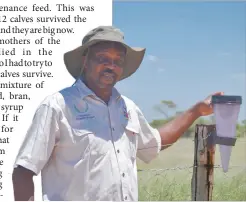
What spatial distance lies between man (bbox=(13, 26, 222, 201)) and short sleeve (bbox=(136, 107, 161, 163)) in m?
0.10

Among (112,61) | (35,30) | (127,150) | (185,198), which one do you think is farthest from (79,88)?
(185,198)

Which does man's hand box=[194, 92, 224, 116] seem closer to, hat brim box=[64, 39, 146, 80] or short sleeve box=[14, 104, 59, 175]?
hat brim box=[64, 39, 146, 80]

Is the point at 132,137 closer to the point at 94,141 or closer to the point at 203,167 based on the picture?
the point at 94,141

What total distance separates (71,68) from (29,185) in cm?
82

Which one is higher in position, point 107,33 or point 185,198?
point 107,33

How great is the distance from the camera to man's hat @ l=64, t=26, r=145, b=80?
107 inches

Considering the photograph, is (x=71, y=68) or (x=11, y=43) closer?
(x=71, y=68)

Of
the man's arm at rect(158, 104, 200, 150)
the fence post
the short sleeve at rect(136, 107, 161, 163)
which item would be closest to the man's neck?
the short sleeve at rect(136, 107, 161, 163)

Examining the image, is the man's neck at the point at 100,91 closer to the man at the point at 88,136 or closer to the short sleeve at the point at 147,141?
the man at the point at 88,136

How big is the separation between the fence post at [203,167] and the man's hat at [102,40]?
0.79 m

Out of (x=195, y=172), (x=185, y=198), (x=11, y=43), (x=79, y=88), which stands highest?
(x=11, y=43)

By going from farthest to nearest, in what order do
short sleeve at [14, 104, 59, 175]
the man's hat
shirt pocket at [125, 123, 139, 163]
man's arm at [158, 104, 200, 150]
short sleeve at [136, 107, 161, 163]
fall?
1. man's arm at [158, 104, 200, 150]
2. short sleeve at [136, 107, 161, 163]
3. shirt pocket at [125, 123, 139, 163]
4. the man's hat
5. short sleeve at [14, 104, 59, 175]

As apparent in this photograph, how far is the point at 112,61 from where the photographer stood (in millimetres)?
2762

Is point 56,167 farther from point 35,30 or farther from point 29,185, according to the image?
point 35,30
